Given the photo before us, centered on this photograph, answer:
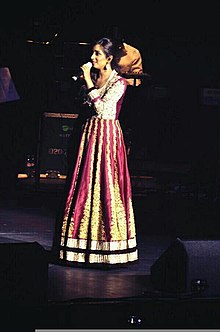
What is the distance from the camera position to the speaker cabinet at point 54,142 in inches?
489

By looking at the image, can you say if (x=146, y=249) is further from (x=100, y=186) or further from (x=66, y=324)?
(x=66, y=324)

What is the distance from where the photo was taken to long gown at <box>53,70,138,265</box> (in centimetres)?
565

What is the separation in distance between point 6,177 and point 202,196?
268 cm

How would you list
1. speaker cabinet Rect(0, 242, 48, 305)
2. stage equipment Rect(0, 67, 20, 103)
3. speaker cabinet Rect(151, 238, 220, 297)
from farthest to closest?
stage equipment Rect(0, 67, 20, 103)
speaker cabinet Rect(151, 238, 220, 297)
speaker cabinet Rect(0, 242, 48, 305)

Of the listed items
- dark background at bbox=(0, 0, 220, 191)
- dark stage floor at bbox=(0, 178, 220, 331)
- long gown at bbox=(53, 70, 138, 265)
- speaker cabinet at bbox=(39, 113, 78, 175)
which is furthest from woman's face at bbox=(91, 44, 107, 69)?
speaker cabinet at bbox=(39, 113, 78, 175)

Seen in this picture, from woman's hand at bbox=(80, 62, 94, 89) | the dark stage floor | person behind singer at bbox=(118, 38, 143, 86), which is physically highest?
person behind singer at bbox=(118, 38, 143, 86)

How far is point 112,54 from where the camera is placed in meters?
5.75

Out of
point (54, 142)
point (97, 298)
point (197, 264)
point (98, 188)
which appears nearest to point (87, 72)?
point (98, 188)

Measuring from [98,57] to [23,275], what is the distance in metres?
2.14

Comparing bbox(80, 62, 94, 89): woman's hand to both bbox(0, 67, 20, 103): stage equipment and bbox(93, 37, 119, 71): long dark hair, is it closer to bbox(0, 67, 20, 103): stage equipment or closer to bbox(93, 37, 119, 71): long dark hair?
bbox(93, 37, 119, 71): long dark hair

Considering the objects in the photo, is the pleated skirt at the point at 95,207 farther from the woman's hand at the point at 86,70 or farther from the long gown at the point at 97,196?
the woman's hand at the point at 86,70

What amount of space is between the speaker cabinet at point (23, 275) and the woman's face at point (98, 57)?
1.93 metres

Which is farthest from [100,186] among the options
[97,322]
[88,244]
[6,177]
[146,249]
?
[6,177]

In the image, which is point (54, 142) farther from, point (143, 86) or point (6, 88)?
point (143, 86)
